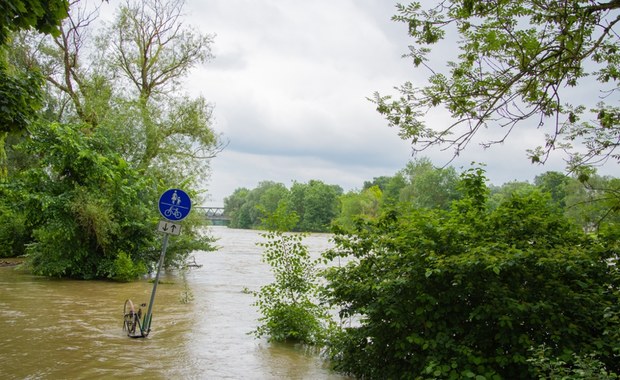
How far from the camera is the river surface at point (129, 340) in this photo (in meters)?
7.54

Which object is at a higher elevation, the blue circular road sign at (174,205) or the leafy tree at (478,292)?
the blue circular road sign at (174,205)

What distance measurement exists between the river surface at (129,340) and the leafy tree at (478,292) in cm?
184

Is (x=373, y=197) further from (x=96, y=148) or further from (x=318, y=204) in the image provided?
(x=96, y=148)

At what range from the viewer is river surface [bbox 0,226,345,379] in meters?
7.54

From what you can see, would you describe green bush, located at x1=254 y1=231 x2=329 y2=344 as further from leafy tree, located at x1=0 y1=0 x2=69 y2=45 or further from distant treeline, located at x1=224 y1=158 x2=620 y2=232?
leafy tree, located at x1=0 y1=0 x2=69 y2=45

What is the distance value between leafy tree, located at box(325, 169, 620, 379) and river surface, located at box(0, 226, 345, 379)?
1.84 meters

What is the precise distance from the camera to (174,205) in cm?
951

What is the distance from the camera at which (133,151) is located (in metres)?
22.7

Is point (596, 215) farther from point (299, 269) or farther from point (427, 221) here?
point (299, 269)

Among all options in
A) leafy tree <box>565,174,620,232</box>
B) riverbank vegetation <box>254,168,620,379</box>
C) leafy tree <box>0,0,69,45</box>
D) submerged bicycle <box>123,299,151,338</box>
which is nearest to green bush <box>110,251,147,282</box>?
submerged bicycle <box>123,299,151,338</box>

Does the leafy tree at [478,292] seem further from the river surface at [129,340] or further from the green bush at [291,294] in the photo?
the green bush at [291,294]

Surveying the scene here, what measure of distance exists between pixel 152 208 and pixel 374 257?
15104mm

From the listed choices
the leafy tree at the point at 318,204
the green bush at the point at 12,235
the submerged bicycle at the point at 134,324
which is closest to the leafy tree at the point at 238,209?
the leafy tree at the point at 318,204

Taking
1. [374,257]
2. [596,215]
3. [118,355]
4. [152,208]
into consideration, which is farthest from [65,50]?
[596,215]
